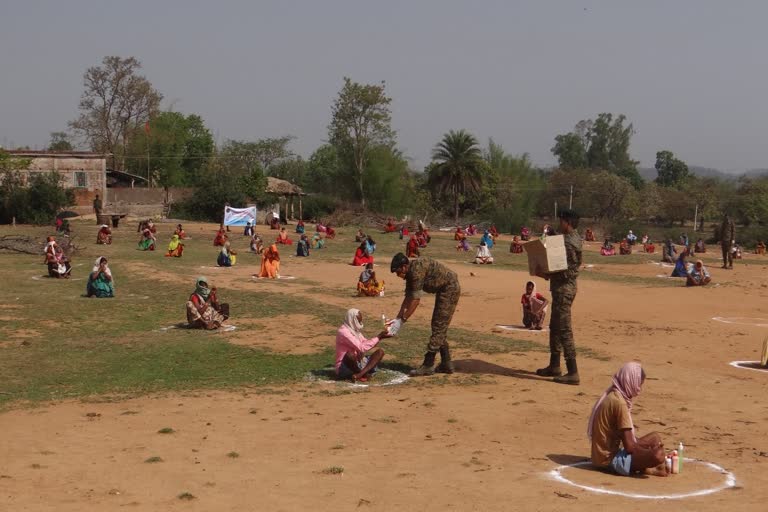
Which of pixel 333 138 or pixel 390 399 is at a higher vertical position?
pixel 333 138

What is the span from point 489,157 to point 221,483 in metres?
84.8

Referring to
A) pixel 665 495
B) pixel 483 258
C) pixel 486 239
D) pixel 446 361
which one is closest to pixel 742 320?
pixel 446 361

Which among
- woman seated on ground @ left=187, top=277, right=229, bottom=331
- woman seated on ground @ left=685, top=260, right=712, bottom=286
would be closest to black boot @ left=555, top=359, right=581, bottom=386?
woman seated on ground @ left=187, top=277, right=229, bottom=331

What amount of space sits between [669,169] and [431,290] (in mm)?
120933

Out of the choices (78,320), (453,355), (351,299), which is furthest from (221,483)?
(351,299)

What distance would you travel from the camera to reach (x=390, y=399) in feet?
38.0

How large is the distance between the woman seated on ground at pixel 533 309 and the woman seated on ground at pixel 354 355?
595 centimetres

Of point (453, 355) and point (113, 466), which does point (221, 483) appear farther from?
point (453, 355)

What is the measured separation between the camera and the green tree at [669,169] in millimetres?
123375

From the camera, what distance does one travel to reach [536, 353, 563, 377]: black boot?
502 inches

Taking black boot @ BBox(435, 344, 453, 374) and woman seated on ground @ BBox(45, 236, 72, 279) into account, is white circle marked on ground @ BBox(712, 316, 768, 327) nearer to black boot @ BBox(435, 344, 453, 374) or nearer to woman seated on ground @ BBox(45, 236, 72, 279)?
black boot @ BBox(435, 344, 453, 374)

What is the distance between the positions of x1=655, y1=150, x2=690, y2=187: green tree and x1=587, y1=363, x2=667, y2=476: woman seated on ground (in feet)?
385

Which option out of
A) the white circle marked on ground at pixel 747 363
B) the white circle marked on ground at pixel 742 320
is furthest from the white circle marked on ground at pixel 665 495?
the white circle marked on ground at pixel 742 320

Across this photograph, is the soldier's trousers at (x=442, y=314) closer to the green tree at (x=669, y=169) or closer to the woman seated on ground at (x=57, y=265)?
the woman seated on ground at (x=57, y=265)
